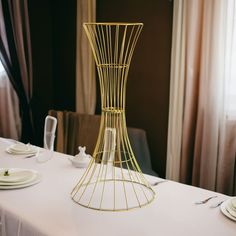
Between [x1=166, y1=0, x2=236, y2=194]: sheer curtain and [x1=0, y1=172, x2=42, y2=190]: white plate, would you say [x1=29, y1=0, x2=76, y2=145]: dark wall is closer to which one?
[x1=166, y1=0, x2=236, y2=194]: sheer curtain

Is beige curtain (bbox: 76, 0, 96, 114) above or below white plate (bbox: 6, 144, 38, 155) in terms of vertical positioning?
above

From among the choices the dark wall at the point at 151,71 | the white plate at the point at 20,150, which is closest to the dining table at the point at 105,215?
the white plate at the point at 20,150

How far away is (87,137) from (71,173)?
117cm

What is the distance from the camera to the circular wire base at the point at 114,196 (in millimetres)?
1155

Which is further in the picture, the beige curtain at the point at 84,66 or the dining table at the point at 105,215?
the beige curtain at the point at 84,66

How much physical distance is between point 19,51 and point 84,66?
0.62 meters

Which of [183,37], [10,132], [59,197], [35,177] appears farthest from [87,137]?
[59,197]

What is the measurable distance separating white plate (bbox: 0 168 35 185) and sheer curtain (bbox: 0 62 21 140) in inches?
65.9

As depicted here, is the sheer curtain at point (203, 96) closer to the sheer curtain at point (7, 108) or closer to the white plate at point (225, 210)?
the white plate at point (225, 210)

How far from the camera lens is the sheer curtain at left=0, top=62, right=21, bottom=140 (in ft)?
10.0

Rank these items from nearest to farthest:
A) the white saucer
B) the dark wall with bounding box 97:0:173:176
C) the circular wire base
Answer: the circular wire base, the white saucer, the dark wall with bounding box 97:0:173:176

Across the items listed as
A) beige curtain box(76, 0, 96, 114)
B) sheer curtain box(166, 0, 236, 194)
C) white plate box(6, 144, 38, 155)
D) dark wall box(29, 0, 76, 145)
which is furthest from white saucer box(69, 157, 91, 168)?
dark wall box(29, 0, 76, 145)

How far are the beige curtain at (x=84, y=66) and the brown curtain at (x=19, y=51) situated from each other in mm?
489

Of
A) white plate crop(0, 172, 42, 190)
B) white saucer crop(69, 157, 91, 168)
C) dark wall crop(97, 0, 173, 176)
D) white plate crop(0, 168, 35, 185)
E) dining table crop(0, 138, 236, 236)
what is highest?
dark wall crop(97, 0, 173, 176)
